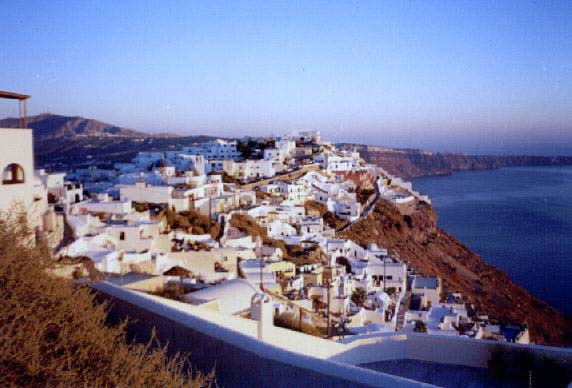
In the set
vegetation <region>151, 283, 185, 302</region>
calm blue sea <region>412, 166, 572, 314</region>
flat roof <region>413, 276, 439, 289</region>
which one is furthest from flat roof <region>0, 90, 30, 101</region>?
calm blue sea <region>412, 166, 572, 314</region>

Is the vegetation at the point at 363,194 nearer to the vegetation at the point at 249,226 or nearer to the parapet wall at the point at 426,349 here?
the vegetation at the point at 249,226

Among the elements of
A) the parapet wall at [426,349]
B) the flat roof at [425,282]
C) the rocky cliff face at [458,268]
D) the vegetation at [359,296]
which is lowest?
the rocky cliff face at [458,268]

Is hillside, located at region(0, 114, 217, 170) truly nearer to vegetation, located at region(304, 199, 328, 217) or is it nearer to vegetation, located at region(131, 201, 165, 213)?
vegetation, located at region(304, 199, 328, 217)

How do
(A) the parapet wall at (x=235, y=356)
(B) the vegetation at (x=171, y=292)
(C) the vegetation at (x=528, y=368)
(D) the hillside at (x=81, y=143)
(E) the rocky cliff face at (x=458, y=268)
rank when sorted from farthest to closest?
(D) the hillside at (x=81, y=143)
(E) the rocky cliff face at (x=458, y=268)
(B) the vegetation at (x=171, y=292)
(C) the vegetation at (x=528, y=368)
(A) the parapet wall at (x=235, y=356)

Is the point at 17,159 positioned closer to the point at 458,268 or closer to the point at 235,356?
the point at 235,356

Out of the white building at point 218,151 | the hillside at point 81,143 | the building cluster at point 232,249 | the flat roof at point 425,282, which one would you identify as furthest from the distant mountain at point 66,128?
the flat roof at point 425,282

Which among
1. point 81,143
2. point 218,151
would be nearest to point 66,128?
point 81,143
